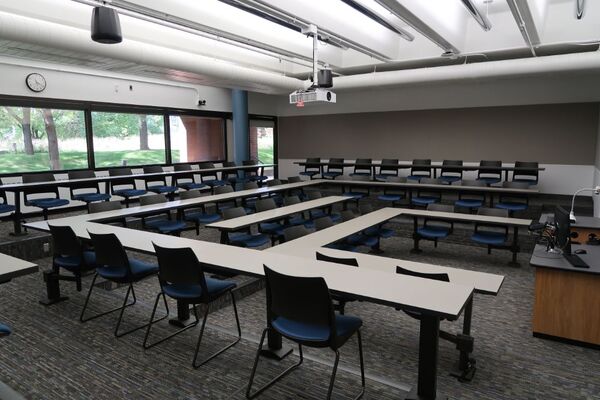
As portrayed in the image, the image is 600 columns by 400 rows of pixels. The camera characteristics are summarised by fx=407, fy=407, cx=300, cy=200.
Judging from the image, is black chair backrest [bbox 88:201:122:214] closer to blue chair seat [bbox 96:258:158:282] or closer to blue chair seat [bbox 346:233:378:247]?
blue chair seat [bbox 96:258:158:282]

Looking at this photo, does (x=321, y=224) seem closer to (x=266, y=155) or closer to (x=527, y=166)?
(x=527, y=166)

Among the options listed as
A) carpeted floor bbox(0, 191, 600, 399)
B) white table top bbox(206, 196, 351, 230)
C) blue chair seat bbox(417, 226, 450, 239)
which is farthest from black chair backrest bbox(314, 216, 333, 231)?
blue chair seat bbox(417, 226, 450, 239)

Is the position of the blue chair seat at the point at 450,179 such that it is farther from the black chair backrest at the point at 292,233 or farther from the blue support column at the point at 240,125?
the black chair backrest at the point at 292,233

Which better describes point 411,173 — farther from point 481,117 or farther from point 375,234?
point 375,234

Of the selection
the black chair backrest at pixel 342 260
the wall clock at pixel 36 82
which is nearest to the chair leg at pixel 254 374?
the black chair backrest at pixel 342 260

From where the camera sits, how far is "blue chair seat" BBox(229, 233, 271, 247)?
17.4 ft

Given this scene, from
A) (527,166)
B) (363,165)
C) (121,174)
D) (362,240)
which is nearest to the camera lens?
(362,240)

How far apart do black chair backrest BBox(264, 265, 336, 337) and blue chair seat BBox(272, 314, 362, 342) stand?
67 millimetres

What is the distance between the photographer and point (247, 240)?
5.40 meters

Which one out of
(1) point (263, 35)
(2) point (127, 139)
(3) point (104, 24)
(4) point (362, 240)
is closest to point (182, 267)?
(3) point (104, 24)

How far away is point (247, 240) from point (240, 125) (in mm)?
6878

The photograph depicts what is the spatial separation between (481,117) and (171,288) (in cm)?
979

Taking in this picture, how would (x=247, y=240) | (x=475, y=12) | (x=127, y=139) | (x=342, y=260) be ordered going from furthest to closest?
(x=127, y=139), (x=475, y=12), (x=247, y=240), (x=342, y=260)

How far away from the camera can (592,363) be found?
3270mm
